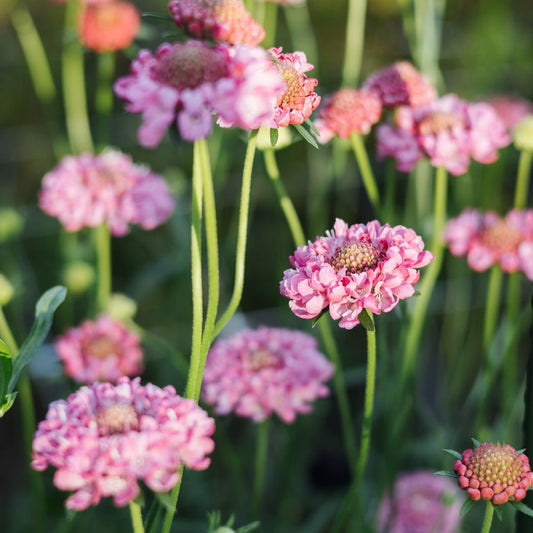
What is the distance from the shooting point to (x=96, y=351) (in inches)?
38.7

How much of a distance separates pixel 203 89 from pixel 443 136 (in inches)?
15.8

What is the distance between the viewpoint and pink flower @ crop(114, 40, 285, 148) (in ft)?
1.68

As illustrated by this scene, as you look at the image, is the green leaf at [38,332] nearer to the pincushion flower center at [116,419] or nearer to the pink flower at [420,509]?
the pincushion flower center at [116,419]

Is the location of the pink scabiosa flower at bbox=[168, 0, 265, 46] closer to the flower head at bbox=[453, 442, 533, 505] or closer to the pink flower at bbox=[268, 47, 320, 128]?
the pink flower at bbox=[268, 47, 320, 128]

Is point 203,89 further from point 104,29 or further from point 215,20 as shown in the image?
point 104,29

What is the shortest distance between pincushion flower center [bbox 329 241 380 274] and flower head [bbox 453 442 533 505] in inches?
6.0

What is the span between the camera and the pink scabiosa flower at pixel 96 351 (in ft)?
3.23

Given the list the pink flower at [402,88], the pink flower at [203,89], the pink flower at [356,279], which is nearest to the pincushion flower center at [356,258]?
the pink flower at [356,279]

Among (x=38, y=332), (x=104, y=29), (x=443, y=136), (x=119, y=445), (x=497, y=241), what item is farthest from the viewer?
(x=104, y=29)

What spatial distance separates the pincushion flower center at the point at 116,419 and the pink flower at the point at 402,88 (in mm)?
501

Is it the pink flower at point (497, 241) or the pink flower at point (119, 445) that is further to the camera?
the pink flower at point (497, 241)

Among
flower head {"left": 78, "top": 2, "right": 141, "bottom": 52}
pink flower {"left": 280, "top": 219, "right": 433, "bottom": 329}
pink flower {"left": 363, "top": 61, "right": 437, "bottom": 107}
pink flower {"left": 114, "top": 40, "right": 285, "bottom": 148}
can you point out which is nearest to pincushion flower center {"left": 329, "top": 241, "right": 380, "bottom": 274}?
pink flower {"left": 280, "top": 219, "right": 433, "bottom": 329}

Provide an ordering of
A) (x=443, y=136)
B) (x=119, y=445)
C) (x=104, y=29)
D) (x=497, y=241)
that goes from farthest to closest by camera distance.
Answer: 1. (x=104, y=29)
2. (x=497, y=241)
3. (x=443, y=136)
4. (x=119, y=445)

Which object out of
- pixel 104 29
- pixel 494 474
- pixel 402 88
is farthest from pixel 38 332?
pixel 104 29
